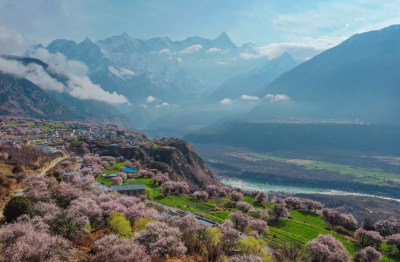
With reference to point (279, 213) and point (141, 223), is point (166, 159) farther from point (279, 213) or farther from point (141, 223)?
point (141, 223)

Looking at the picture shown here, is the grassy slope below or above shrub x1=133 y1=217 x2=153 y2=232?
below

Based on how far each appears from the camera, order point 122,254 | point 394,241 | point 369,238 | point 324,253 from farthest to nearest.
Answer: point 369,238 < point 394,241 < point 324,253 < point 122,254

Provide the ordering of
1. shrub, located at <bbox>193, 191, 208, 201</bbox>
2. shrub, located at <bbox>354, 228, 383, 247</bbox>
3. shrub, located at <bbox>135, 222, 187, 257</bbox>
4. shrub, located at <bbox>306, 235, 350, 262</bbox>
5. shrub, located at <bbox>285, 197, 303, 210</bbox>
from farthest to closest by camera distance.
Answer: shrub, located at <bbox>193, 191, 208, 201</bbox> → shrub, located at <bbox>285, 197, 303, 210</bbox> → shrub, located at <bbox>354, 228, 383, 247</bbox> → shrub, located at <bbox>306, 235, 350, 262</bbox> → shrub, located at <bbox>135, 222, 187, 257</bbox>

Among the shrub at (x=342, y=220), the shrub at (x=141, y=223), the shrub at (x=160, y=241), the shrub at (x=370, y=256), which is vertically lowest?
the shrub at (x=342, y=220)

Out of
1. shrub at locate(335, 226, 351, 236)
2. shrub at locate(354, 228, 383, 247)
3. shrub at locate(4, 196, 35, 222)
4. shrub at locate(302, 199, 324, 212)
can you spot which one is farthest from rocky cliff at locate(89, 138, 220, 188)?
shrub at locate(4, 196, 35, 222)

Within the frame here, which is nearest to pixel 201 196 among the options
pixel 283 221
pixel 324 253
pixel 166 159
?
pixel 283 221

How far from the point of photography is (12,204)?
121 ft

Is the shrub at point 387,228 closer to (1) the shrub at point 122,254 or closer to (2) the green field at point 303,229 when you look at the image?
(2) the green field at point 303,229

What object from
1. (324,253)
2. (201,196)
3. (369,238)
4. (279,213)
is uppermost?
(324,253)

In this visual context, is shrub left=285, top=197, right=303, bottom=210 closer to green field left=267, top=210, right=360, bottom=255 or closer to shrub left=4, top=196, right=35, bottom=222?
green field left=267, top=210, right=360, bottom=255

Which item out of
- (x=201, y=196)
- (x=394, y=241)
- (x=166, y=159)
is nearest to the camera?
(x=394, y=241)

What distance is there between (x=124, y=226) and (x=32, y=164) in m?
58.6

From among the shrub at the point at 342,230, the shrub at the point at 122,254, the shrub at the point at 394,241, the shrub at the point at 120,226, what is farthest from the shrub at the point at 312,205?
the shrub at the point at 122,254

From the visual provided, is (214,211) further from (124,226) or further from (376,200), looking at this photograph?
(376,200)
